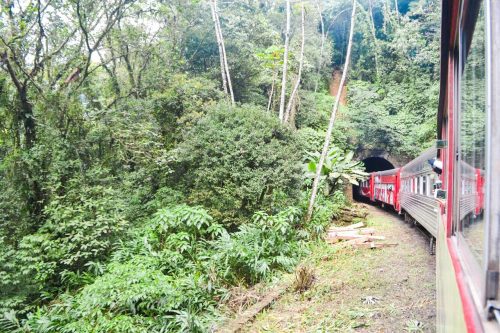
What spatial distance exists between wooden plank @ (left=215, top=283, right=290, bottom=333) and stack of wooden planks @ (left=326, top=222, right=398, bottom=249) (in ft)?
8.68

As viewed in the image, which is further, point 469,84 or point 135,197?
point 135,197

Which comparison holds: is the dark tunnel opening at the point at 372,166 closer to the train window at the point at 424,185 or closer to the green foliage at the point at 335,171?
the green foliage at the point at 335,171

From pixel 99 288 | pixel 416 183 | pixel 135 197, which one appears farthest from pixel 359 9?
pixel 99 288

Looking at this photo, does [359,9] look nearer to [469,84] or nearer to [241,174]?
[241,174]

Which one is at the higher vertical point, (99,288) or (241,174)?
(241,174)

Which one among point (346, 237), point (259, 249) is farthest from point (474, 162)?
point (346, 237)

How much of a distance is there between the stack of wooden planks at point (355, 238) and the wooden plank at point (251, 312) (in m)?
2.65

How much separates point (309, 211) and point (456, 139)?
22.8ft

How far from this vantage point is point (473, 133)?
57.6 inches

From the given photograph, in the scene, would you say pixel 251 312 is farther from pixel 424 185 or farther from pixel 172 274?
pixel 424 185

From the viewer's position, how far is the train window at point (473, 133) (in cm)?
120

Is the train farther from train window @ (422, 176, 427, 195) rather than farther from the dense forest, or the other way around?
train window @ (422, 176, 427, 195)

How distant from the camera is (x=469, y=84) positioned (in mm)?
1583

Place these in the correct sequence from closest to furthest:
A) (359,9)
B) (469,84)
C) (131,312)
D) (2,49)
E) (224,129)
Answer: (469,84), (131,312), (2,49), (224,129), (359,9)
